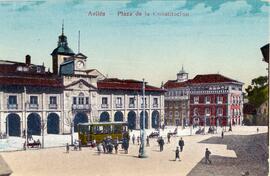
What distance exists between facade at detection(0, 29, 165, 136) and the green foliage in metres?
2.10

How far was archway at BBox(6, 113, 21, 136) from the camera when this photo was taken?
9477mm

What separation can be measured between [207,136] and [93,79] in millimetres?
3130

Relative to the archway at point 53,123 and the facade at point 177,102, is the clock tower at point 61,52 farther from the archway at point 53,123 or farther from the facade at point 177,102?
the facade at point 177,102

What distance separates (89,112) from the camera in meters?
10.4

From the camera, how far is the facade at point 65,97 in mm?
9703

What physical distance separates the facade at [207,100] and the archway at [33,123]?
311cm

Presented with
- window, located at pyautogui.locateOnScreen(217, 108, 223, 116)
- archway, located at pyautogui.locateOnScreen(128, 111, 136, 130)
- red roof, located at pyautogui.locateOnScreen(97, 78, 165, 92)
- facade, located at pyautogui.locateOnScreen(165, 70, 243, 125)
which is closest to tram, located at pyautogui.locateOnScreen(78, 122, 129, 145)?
archway, located at pyautogui.locateOnScreen(128, 111, 136, 130)

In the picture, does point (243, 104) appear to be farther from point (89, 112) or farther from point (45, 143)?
point (45, 143)

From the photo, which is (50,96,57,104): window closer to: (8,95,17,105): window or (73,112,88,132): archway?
(73,112,88,132): archway

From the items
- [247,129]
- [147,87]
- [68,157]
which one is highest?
[147,87]

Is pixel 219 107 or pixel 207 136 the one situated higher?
pixel 219 107

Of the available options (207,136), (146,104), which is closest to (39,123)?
(146,104)

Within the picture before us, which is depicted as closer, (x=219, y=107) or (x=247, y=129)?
(x=247, y=129)

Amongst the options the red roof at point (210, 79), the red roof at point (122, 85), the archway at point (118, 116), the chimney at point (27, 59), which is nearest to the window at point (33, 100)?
the chimney at point (27, 59)
